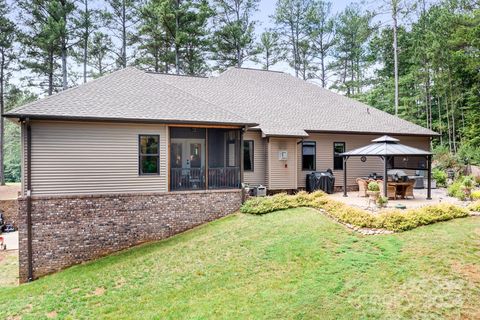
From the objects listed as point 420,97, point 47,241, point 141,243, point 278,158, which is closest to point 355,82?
point 420,97

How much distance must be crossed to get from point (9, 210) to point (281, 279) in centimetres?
1972

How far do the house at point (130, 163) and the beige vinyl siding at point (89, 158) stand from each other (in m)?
0.03

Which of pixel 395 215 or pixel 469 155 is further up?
pixel 469 155

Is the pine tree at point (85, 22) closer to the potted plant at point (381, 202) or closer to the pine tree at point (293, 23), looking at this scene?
the pine tree at point (293, 23)

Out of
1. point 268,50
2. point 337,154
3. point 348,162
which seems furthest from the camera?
point 268,50

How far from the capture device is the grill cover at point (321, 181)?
48.9ft

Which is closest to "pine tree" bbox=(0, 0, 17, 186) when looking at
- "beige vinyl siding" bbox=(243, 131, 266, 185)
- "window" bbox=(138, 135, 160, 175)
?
"window" bbox=(138, 135, 160, 175)

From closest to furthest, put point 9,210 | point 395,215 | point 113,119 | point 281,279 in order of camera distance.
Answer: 1. point 281,279
2. point 395,215
3. point 113,119
4. point 9,210

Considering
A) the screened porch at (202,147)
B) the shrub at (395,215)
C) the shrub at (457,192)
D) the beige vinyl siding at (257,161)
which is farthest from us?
the screened porch at (202,147)

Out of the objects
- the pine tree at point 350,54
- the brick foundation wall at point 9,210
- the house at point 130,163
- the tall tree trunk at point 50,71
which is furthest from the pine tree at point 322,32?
the brick foundation wall at point 9,210

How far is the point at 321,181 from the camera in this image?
49.0ft

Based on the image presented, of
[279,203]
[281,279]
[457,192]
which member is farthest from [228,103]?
[281,279]

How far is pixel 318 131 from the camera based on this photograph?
15398 mm

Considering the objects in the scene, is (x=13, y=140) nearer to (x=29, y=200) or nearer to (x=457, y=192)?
(x=29, y=200)
